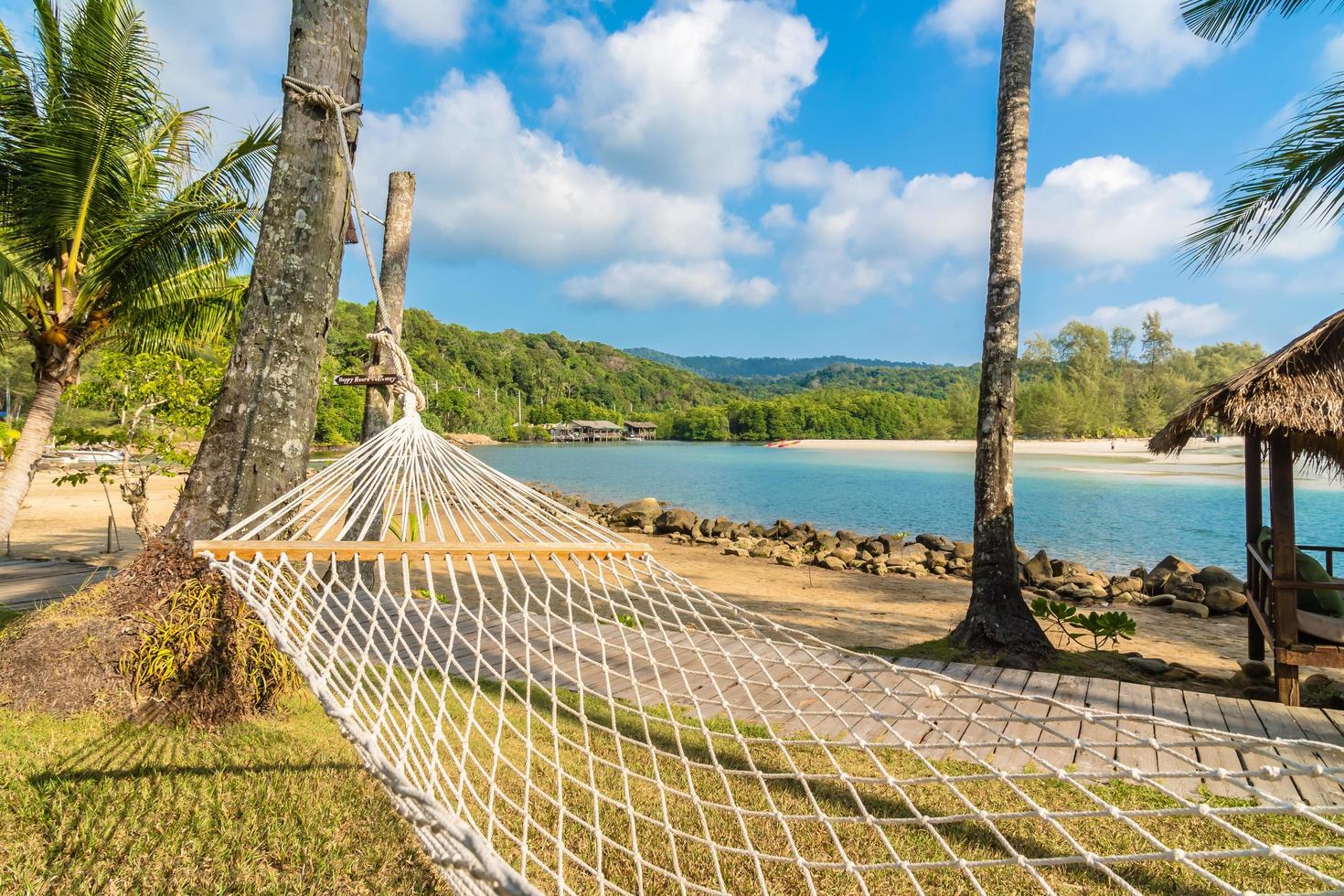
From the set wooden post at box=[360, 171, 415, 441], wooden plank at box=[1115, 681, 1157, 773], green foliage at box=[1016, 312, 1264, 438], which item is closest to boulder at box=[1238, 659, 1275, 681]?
wooden plank at box=[1115, 681, 1157, 773]

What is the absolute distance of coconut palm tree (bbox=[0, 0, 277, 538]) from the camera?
3.73m

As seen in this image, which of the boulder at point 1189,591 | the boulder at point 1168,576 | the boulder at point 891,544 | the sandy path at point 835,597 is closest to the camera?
the sandy path at point 835,597

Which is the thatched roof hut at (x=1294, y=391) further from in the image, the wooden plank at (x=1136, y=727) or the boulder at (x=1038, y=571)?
the boulder at (x=1038, y=571)

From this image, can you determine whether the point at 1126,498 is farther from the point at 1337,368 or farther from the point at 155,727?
the point at 155,727

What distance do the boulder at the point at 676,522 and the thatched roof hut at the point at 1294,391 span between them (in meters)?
8.10

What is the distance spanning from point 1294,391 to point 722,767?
256cm

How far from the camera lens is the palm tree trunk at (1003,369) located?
315cm

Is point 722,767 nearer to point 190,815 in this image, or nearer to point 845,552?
point 190,815

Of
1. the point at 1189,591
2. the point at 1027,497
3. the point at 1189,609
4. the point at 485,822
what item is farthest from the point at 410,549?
the point at 1027,497

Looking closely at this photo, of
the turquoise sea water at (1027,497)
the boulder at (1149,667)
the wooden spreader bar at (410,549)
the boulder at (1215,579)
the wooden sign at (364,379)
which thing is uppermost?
the wooden sign at (364,379)

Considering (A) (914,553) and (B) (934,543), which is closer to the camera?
(A) (914,553)

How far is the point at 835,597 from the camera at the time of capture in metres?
6.12

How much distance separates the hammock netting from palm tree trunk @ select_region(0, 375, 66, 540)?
2868 mm

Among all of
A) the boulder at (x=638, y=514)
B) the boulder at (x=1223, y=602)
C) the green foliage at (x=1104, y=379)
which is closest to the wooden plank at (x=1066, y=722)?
the boulder at (x=1223, y=602)
